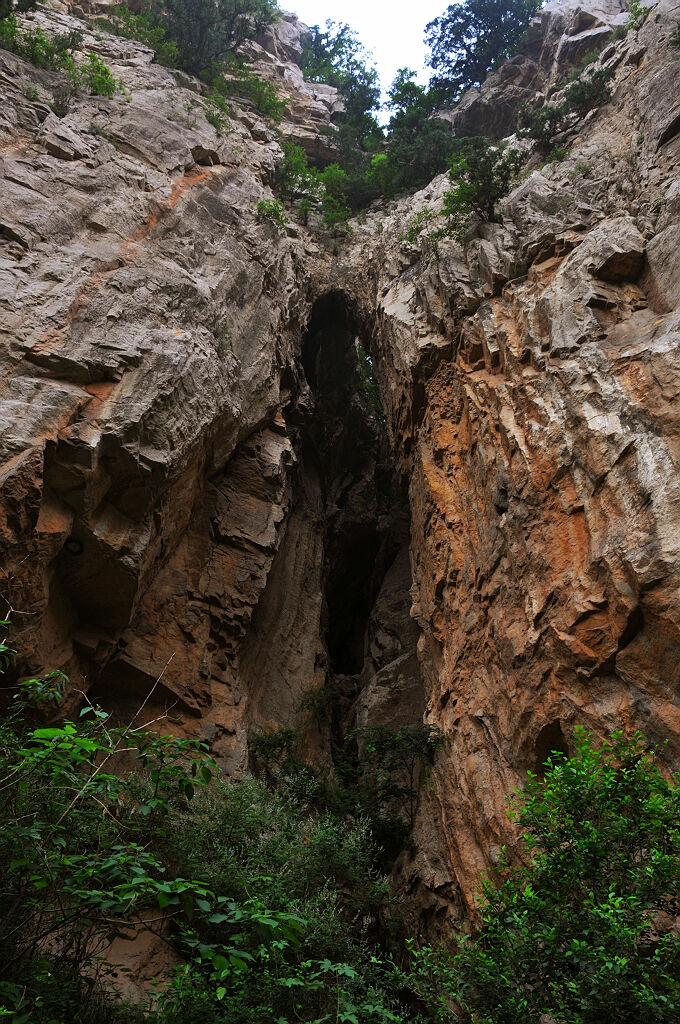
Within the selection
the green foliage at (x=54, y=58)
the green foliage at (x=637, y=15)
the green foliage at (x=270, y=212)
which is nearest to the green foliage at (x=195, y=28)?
the green foliage at (x=54, y=58)

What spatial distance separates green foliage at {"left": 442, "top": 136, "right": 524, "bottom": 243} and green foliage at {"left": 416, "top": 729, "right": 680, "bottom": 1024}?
546 inches

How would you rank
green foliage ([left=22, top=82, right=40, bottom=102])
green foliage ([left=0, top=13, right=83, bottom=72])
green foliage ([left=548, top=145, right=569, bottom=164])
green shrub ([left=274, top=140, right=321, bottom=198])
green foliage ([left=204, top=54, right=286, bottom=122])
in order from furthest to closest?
green foliage ([left=204, top=54, right=286, bottom=122])
green shrub ([left=274, top=140, right=321, bottom=198])
green foliage ([left=548, top=145, right=569, bottom=164])
green foliage ([left=0, top=13, right=83, bottom=72])
green foliage ([left=22, top=82, right=40, bottom=102])

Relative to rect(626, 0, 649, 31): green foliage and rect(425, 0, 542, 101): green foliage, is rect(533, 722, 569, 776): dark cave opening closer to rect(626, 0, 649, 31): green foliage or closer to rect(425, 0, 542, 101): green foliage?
rect(626, 0, 649, 31): green foliage

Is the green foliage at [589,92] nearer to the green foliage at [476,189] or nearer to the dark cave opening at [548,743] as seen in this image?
the green foliage at [476,189]

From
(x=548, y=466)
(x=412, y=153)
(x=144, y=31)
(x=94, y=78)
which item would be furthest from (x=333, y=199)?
(x=548, y=466)

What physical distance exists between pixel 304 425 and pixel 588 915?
55.7ft

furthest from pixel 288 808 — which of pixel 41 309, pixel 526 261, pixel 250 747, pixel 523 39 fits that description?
pixel 523 39

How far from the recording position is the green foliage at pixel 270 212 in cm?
1777

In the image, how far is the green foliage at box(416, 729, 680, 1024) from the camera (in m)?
5.28

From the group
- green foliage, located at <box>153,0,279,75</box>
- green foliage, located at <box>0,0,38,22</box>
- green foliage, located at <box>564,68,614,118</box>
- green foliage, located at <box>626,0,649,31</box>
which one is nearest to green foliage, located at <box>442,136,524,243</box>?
green foliage, located at <box>564,68,614,118</box>

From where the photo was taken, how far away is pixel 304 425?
69.5ft

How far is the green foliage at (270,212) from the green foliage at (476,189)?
182 inches

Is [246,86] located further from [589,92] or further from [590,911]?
[590,911]

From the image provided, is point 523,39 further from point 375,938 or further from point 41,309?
point 375,938
